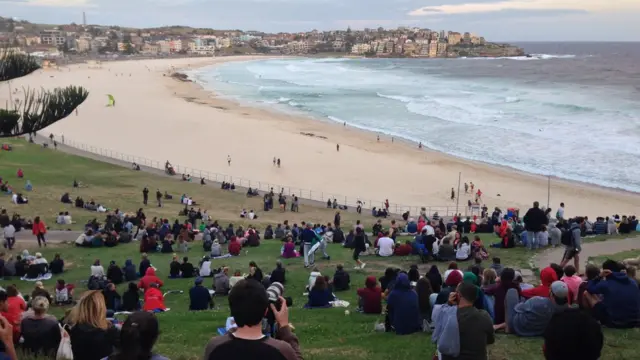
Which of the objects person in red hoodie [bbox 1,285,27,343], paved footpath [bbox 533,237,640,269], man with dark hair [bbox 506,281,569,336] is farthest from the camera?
paved footpath [bbox 533,237,640,269]

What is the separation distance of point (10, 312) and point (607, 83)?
10162cm

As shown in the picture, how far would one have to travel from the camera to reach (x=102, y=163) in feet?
111

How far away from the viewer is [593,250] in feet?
48.9

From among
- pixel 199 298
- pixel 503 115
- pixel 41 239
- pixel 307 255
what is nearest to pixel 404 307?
pixel 199 298

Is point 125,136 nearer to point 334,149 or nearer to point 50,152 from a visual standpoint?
point 50,152

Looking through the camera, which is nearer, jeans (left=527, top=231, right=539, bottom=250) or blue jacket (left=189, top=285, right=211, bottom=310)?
blue jacket (left=189, top=285, right=211, bottom=310)

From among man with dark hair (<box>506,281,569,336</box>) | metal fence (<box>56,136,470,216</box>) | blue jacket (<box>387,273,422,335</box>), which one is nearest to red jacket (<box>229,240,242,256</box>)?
blue jacket (<box>387,273,422,335</box>)

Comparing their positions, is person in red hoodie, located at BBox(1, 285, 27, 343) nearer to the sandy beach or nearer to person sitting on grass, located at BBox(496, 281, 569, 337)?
person sitting on grass, located at BBox(496, 281, 569, 337)

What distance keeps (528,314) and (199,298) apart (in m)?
5.62

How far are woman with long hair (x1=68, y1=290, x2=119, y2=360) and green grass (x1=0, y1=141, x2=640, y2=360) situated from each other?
1.93 m

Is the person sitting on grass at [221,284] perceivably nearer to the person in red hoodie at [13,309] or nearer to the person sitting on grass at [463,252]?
the person in red hoodie at [13,309]

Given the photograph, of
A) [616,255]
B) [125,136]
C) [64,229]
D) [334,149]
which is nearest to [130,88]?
[125,136]

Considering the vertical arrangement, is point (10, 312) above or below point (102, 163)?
above

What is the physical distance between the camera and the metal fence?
28531 mm
